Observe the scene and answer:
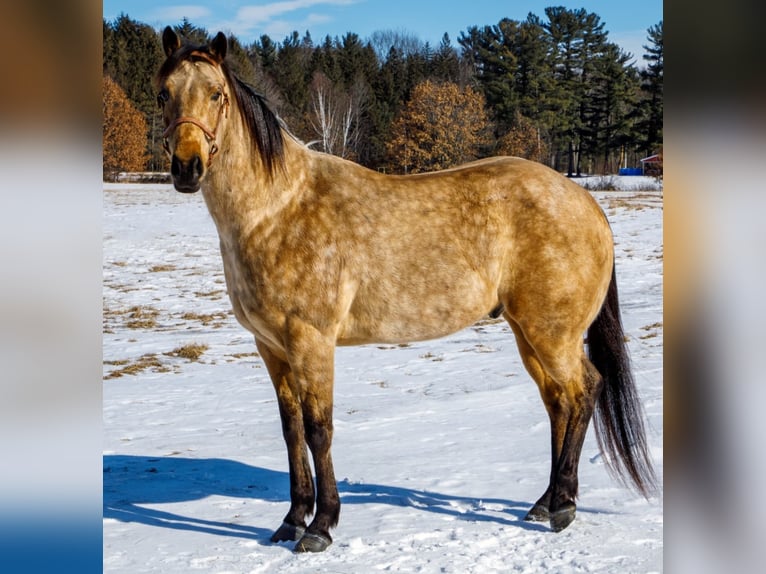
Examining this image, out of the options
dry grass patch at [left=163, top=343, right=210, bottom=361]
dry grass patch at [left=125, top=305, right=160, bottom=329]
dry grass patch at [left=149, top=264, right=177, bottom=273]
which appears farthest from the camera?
dry grass patch at [left=149, top=264, right=177, bottom=273]

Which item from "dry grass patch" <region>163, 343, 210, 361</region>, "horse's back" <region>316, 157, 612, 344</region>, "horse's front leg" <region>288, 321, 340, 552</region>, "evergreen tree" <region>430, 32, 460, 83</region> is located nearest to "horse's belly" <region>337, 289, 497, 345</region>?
"horse's back" <region>316, 157, 612, 344</region>

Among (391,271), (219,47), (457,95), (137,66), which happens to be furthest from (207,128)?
A: (137,66)

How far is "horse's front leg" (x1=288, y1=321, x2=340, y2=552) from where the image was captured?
3.44m

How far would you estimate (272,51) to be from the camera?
74.8ft

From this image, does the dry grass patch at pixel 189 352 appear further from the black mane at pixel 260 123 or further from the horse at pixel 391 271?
the black mane at pixel 260 123

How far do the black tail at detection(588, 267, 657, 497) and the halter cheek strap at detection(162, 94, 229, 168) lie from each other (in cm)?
221

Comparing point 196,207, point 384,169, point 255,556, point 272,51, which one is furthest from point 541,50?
point 255,556

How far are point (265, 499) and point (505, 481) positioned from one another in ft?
4.65

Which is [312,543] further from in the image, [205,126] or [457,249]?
[205,126]

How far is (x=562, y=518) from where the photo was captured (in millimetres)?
3742

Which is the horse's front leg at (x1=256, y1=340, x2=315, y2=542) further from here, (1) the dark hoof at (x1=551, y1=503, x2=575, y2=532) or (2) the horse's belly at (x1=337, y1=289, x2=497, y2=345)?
(1) the dark hoof at (x1=551, y1=503, x2=575, y2=532)

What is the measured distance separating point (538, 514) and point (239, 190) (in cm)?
225

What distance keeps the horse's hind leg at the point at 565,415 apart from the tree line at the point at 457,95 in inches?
262

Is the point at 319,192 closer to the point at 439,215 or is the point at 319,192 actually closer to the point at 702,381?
the point at 439,215
